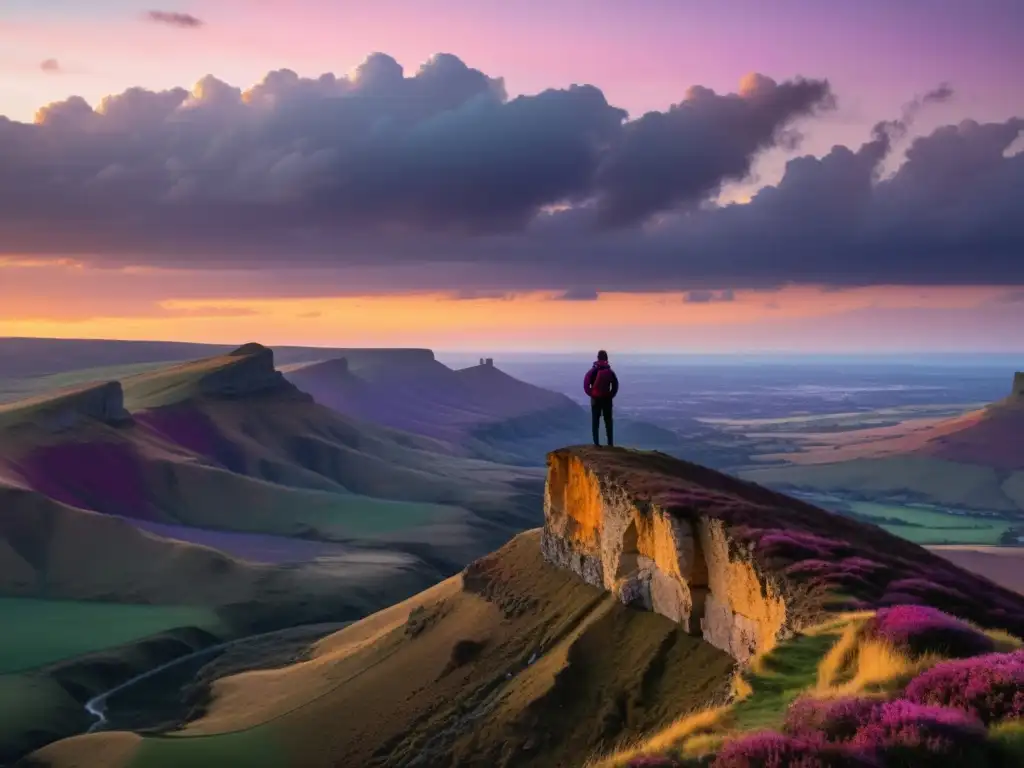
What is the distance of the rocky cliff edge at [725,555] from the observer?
1001 inches

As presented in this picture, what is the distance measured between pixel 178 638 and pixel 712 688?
65241 mm

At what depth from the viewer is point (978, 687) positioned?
12.7 meters

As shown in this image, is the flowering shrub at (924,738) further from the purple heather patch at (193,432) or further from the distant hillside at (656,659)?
the purple heather patch at (193,432)

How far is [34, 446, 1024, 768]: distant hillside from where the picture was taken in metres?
12.5

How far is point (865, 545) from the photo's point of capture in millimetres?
34188

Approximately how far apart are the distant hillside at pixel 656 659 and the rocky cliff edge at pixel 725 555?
98mm

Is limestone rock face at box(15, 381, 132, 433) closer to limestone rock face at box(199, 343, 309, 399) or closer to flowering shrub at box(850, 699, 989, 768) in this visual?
limestone rock face at box(199, 343, 309, 399)

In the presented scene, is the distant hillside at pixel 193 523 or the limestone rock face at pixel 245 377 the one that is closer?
the distant hillside at pixel 193 523

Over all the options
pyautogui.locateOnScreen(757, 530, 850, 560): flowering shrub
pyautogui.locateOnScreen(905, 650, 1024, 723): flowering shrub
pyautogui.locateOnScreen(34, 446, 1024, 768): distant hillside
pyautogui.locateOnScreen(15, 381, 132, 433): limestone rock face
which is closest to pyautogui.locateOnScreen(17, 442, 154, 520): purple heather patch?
pyautogui.locateOnScreen(15, 381, 132, 433): limestone rock face

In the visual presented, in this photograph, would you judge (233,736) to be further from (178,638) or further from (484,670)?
(178,638)


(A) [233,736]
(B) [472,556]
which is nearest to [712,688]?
(A) [233,736]

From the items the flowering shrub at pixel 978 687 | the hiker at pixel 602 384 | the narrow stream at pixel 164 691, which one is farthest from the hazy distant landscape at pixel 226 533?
the flowering shrub at pixel 978 687

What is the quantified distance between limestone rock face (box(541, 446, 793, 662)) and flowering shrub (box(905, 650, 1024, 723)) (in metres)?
9.57

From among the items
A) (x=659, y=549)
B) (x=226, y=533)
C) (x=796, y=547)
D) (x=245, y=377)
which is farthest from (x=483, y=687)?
(x=245, y=377)
